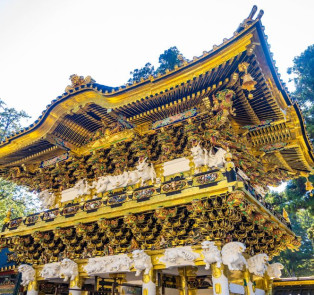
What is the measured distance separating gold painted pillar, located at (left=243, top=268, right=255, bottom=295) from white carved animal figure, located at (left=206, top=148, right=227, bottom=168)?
329 cm

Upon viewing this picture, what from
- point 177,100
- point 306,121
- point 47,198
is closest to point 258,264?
point 177,100

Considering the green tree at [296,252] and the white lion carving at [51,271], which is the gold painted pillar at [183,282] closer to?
the white lion carving at [51,271]

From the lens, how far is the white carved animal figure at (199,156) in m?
8.66

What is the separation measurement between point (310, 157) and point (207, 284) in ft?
20.8

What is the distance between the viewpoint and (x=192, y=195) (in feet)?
23.3

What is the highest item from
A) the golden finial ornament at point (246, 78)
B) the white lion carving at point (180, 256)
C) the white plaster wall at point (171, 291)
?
the golden finial ornament at point (246, 78)

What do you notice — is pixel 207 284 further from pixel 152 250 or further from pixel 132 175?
pixel 132 175

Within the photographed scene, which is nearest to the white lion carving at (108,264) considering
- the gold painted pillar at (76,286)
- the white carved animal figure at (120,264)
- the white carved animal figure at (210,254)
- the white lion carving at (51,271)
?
the white carved animal figure at (120,264)

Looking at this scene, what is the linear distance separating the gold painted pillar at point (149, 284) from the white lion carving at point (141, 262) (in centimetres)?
12

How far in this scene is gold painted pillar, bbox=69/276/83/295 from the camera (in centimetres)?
912

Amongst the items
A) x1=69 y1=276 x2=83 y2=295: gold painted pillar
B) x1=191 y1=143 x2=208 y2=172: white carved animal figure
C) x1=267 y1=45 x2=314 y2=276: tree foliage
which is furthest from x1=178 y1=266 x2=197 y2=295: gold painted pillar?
x1=267 y1=45 x2=314 y2=276: tree foliage

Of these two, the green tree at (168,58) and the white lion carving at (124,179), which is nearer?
the white lion carving at (124,179)

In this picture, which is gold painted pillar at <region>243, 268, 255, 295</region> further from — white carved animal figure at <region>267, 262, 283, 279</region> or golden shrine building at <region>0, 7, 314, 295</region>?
white carved animal figure at <region>267, 262, 283, 279</region>

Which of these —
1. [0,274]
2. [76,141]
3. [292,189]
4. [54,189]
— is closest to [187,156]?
[76,141]
